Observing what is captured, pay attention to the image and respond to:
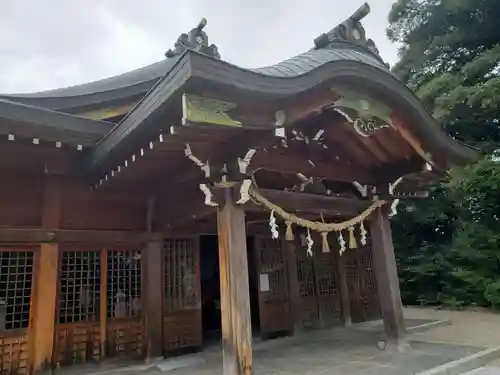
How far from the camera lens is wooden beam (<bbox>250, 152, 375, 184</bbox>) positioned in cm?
470

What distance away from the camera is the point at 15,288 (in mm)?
4969

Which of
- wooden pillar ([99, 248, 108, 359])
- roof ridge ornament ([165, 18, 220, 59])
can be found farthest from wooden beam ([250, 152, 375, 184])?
roof ridge ornament ([165, 18, 220, 59])

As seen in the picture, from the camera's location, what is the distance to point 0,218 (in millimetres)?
4910

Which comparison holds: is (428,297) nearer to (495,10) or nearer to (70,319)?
(495,10)

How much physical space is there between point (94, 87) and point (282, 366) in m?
5.29

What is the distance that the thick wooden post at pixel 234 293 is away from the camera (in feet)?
13.0

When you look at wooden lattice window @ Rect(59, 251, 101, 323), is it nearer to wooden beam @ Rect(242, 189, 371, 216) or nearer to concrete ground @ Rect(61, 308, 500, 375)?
→ concrete ground @ Rect(61, 308, 500, 375)

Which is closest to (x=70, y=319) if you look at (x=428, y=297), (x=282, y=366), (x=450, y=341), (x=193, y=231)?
(x=193, y=231)

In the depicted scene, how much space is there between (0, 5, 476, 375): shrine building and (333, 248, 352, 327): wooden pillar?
7.27 ft

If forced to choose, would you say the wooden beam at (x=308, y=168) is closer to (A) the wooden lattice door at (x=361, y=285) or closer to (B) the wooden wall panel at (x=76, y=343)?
(B) the wooden wall panel at (x=76, y=343)

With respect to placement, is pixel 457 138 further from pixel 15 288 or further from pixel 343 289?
pixel 15 288

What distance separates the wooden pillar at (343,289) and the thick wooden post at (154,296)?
4.26 m

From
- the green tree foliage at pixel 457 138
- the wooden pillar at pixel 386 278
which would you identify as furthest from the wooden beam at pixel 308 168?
the green tree foliage at pixel 457 138

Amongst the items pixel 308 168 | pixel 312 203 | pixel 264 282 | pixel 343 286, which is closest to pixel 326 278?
pixel 343 286
